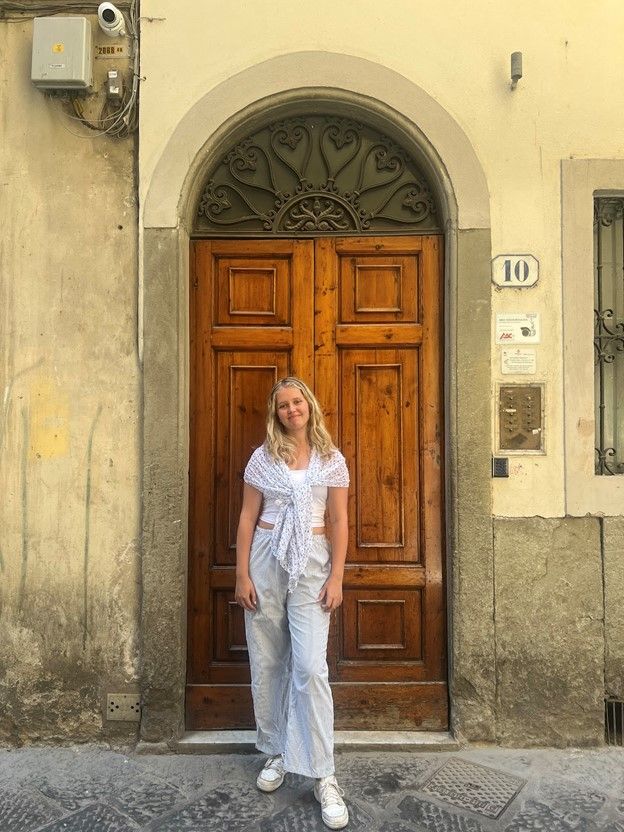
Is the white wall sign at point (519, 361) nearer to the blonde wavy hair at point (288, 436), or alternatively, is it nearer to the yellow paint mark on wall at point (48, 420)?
the blonde wavy hair at point (288, 436)

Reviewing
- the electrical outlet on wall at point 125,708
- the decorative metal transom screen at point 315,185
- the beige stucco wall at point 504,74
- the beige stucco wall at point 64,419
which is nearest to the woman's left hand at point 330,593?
the beige stucco wall at point 64,419

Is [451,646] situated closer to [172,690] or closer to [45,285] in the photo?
[172,690]

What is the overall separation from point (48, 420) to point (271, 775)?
7.28 feet

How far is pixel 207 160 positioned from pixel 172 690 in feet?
9.80

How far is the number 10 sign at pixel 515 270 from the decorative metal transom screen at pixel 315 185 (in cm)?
45

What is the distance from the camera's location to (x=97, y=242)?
3.57 metres

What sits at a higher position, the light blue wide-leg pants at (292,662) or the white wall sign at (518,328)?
the white wall sign at (518,328)

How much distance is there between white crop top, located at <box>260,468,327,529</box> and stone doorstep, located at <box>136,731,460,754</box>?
1.33m

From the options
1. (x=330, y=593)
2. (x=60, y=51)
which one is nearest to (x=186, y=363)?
(x=330, y=593)

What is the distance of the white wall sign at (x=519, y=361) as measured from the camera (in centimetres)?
349

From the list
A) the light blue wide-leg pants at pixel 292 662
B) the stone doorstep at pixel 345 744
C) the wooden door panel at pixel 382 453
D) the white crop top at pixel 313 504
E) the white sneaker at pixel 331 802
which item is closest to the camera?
the white sneaker at pixel 331 802

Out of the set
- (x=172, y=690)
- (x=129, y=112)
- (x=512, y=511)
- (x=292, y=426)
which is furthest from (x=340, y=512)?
(x=129, y=112)

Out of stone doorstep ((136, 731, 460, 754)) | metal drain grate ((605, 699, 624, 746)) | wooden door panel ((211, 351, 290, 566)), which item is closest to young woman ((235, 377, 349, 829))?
stone doorstep ((136, 731, 460, 754))

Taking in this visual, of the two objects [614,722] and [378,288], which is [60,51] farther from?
[614,722]
